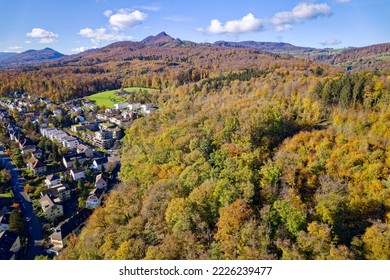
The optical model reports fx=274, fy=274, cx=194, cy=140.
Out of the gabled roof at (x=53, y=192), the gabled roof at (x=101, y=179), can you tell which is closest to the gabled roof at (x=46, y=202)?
the gabled roof at (x=53, y=192)

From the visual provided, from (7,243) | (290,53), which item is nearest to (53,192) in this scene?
(7,243)

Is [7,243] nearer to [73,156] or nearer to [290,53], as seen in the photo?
[73,156]

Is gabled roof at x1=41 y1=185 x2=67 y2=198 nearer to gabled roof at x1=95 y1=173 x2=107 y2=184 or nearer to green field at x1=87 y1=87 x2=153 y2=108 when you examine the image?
gabled roof at x1=95 y1=173 x2=107 y2=184

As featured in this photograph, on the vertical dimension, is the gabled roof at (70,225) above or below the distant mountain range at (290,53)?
below

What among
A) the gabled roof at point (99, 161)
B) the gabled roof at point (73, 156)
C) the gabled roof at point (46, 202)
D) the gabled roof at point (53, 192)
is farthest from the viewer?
the gabled roof at point (73, 156)

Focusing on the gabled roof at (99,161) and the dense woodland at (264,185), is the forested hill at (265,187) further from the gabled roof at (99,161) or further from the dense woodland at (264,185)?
the gabled roof at (99,161)

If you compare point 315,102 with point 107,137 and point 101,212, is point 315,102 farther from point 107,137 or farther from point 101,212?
point 107,137

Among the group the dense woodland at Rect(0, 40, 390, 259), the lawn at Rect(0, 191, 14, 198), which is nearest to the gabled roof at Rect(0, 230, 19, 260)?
the dense woodland at Rect(0, 40, 390, 259)
